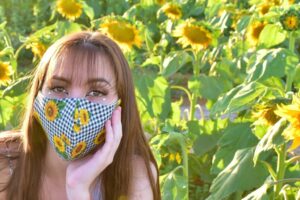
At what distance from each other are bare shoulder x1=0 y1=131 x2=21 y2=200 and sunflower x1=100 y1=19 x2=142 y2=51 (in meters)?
1.31

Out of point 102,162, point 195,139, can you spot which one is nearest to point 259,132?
point 195,139

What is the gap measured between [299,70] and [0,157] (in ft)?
3.50

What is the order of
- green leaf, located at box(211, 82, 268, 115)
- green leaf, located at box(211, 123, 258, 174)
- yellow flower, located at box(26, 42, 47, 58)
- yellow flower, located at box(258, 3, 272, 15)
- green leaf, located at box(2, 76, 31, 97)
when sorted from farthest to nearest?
yellow flower, located at box(258, 3, 272, 15), yellow flower, located at box(26, 42, 47, 58), green leaf, located at box(2, 76, 31, 97), green leaf, located at box(211, 123, 258, 174), green leaf, located at box(211, 82, 268, 115)

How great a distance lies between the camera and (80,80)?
156 cm

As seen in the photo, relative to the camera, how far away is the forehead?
1.57 m

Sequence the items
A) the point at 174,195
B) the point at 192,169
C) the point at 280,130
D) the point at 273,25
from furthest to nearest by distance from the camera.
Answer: the point at 192,169
the point at 273,25
the point at 174,195
the point at 280,130

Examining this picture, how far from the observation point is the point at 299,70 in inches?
94.0

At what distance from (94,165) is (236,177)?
0.75 m

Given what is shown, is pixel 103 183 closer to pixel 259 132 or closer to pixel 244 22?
pixel 259 132

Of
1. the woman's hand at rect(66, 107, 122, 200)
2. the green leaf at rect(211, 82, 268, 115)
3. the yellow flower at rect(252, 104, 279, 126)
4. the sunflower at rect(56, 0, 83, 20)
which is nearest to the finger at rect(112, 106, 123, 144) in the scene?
the woman's hand at rect(66, 107, 122, 200)

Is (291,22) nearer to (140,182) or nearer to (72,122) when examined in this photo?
(140,182)

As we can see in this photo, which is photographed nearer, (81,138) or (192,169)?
(81,138)

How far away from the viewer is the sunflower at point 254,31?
2996mm

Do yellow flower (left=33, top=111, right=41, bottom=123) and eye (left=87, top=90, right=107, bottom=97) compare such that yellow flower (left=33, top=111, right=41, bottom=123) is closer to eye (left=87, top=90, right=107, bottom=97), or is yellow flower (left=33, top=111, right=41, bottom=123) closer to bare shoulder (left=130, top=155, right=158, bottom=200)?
eye (left=87, top=90, right=107, bottom=97)
